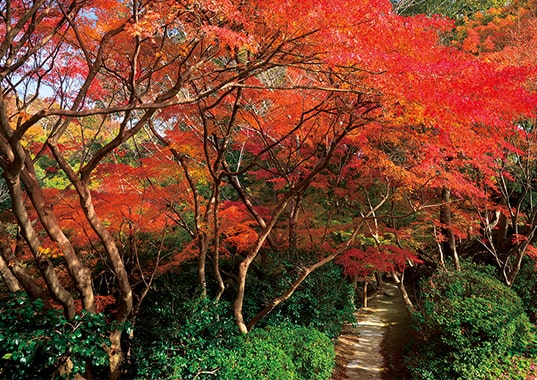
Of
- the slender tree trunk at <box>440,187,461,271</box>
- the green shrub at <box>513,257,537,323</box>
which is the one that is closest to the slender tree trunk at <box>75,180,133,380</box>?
the slender tree trunk at <box>440,187,461,271</box>

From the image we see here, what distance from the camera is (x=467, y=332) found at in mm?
8000

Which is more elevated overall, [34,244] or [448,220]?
[34,244]

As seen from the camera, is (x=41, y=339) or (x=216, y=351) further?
(x=216, y=351)

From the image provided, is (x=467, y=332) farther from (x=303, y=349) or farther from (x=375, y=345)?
(x=375, y=345)

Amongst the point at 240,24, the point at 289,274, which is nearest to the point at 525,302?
the point at 289,274

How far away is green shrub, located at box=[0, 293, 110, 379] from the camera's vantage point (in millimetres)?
4577

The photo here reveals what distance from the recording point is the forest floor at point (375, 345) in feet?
31.1

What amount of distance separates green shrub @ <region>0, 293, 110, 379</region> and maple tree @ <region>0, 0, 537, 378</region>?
320 millimetres

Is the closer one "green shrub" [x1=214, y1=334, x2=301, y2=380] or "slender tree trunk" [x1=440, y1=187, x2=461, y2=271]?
"green shrub" [x1=214, y1=334, x2=301, y2=380]

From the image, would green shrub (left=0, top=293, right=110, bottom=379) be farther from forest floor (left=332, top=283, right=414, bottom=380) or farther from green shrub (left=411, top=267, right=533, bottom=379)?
green shrub (left=411, top=267, right=533, bottom=379)

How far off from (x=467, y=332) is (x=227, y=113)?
24.2 feet

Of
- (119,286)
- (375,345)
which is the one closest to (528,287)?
(375,345)

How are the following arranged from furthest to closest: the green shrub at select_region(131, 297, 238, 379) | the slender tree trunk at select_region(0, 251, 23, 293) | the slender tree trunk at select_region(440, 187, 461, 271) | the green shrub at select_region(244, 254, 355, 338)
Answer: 1. the slender tree trunk at select_region(440, 187, 461, 271)
2. the green shrub at select_region(244, 254, 355, 338)
3. the green shrub at select_region(131, 297, 238, 379)
4. the slender tree trunk at select_region(0, 251, 23, 293)

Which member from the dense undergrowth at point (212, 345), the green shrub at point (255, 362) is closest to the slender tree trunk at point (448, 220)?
the dense undergrowth at point (212, 345)
